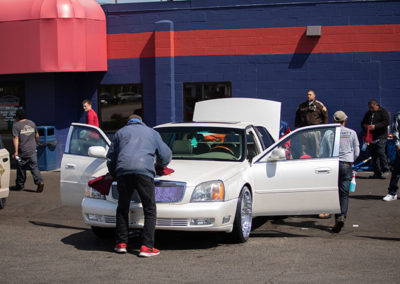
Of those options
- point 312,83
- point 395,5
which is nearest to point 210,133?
point 312,83

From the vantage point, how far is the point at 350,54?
15.0 m

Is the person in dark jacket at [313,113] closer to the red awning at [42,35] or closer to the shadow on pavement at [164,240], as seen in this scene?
the shadow on pavement at [164,240]

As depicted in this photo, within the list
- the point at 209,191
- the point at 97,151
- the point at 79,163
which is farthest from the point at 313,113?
the point at 209,191

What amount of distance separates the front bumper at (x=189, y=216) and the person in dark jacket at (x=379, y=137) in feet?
24.1

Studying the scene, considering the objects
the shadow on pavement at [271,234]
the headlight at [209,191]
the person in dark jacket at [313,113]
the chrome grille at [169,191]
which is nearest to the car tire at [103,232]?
the chrome grille at [169,191]

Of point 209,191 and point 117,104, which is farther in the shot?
point 117,104

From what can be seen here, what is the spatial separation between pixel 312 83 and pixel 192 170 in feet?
26.9

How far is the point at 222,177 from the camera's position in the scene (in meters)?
7.47

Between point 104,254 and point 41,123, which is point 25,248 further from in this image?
point 41,123

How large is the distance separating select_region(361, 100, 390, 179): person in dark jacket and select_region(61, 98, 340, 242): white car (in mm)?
4965

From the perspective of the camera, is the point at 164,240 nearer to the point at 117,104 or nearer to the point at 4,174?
the point at 4,174

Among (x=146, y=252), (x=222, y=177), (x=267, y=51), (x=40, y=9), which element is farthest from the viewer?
(x=267, y=51)

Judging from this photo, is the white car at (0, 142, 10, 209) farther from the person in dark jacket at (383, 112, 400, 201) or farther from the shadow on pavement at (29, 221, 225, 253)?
the person in dark jacket at (383, 112, 400, 201)

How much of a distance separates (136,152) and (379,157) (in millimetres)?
8258
